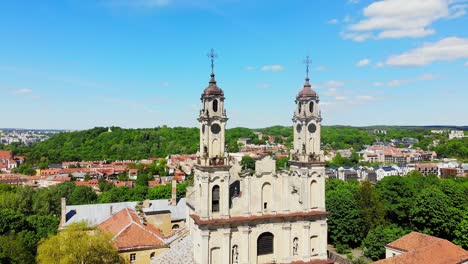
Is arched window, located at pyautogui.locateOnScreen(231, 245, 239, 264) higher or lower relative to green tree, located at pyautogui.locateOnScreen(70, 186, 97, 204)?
higher

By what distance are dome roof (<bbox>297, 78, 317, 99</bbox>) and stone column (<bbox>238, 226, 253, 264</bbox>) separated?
12529mm

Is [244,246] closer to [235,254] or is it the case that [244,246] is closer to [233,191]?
[235,254]

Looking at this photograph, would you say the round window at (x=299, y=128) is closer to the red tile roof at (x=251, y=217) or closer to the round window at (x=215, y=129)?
the red tile roof at (x=251, y=217)

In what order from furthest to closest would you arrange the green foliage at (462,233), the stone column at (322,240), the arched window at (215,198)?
1. the green foliage at (462,233)
2. the stone column at (322,240)
3. the arched window at (215,198)

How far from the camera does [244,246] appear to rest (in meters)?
31.4

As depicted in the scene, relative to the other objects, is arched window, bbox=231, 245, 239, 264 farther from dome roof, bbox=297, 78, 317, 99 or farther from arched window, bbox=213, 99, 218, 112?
dome roof, bbox=297, 78, 317, 99

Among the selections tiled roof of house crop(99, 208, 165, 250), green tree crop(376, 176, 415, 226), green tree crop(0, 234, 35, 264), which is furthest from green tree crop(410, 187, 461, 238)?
green tree crop(0, 234, 35, 264)

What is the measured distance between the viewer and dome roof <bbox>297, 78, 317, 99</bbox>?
114 ft

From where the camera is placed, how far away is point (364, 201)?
61875 mm

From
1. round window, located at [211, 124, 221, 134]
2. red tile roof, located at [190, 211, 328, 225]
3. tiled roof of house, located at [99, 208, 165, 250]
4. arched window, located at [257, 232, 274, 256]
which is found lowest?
tiled roof of house, located at [99, 208, 165, 250]

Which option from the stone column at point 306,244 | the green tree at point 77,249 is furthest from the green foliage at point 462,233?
the green tree at point 77,249

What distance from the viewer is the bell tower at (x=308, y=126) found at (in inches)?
1358

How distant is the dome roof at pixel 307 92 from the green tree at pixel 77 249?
20949 millimetres

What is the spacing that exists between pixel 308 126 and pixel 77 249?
72.0 feet
